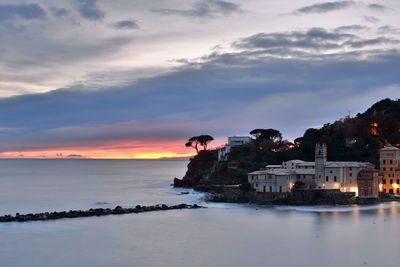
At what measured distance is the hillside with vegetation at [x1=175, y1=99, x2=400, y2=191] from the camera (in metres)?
69.6

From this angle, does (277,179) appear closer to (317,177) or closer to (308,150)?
(317,177)

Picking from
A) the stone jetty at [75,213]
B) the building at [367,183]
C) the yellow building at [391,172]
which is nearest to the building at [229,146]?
the yellow building at [391,172]

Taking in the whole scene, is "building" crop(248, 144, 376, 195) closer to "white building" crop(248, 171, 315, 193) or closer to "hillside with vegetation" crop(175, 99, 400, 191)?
"white building" crop(248, 171, 315, 193)

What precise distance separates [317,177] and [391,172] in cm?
920

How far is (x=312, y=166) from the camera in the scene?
191ft

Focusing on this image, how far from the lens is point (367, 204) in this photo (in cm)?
5238

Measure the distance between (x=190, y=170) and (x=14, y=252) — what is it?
49682mm

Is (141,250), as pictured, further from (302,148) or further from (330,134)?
(330,134)

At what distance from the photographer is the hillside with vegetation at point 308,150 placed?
69562 mm

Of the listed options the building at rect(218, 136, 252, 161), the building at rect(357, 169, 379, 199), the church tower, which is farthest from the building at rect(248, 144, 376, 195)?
the building at rect(218, 136, 252, 161)

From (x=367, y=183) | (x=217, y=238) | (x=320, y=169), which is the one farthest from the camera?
(x=367, y=183)

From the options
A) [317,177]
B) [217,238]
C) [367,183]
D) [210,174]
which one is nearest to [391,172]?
[367,183]

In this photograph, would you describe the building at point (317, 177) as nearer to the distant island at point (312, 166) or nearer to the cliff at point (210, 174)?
the distant island at point (312, 166)

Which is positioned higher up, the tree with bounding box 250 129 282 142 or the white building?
the tree with bounding box 250 129 282 142
